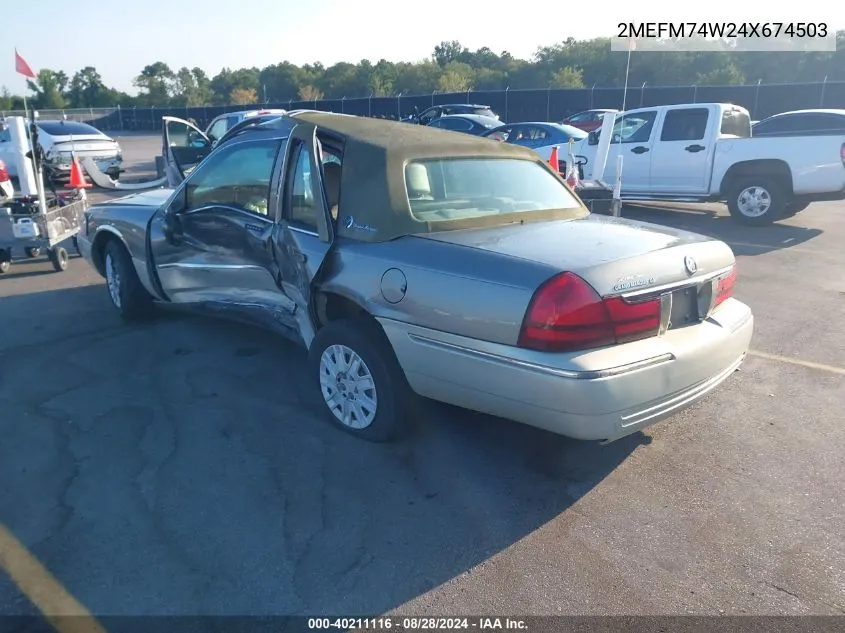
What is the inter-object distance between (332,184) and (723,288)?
227cm

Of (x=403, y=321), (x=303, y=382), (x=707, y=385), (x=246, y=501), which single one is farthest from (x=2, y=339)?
(x=707, y=385)

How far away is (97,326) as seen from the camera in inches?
241

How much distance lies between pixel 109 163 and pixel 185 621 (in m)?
16.3

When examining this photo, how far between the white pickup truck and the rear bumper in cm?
809

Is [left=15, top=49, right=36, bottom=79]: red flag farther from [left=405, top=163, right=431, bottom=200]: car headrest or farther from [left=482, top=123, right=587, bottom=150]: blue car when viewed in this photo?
[left=482, top=123, right=587, bottom=150]: blue car

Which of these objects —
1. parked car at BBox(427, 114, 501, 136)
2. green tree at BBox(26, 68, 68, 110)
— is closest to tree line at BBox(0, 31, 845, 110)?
green tree at BBox(26, 68, 68, 110)

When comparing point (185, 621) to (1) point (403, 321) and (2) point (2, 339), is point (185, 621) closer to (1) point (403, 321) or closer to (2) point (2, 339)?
(1) point (403, 321)

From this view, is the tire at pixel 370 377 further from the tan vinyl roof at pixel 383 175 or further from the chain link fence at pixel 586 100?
the chain link fence at pixel 586 100

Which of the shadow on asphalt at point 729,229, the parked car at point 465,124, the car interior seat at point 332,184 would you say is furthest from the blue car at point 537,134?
the car interior seat at point 332,184

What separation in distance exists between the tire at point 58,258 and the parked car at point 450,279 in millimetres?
3743

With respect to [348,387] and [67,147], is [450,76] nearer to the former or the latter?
[67,147]

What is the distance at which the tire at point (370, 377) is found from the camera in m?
3.68

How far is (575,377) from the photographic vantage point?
2990 mm

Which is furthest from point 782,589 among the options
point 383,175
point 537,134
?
point 537,134
